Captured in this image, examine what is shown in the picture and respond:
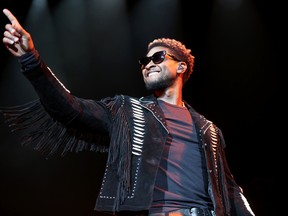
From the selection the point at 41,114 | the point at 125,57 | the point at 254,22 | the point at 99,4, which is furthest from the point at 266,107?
the point at 41,114

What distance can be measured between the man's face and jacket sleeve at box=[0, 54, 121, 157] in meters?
0.39

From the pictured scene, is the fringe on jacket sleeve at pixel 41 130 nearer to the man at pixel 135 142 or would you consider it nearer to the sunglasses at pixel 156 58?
the man at pixel 135 142

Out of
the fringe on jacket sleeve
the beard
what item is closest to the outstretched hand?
the fringe on jacket sleeve

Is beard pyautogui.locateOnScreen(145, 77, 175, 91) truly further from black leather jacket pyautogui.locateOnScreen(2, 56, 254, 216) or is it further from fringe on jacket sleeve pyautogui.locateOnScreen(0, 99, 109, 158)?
fringe on jacket sleeve pyautogui.locateOnScreen(0, 99, 109, 158)

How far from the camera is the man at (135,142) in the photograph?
221 cm

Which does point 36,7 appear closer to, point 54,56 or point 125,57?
point 54,56

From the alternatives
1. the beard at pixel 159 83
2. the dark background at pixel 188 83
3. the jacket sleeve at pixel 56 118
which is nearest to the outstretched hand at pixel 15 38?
the jacket sleeve at pixel 56 118

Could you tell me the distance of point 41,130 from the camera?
2.40 m

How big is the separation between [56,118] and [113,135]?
390 mm

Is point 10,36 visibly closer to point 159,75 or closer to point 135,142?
point 135,142

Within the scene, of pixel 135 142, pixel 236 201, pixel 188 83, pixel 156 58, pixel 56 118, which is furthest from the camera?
pixel 188 83

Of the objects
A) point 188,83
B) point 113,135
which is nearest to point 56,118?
point 113,135

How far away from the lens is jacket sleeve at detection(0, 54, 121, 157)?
215cm

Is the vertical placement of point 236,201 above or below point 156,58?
below
